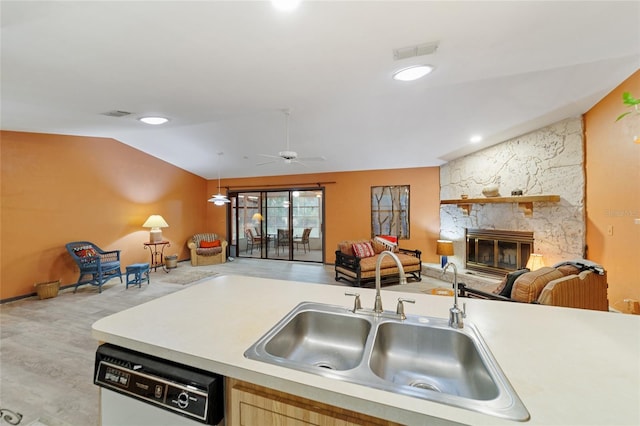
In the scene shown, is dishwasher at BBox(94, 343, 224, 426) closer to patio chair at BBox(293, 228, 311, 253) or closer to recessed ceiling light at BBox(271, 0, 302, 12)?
recessed ceiling light at BBox(271, 0, 302, 12)

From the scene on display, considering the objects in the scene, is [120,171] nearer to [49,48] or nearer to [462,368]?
[49,48]

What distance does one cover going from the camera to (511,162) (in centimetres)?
432

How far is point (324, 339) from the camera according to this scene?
1.31 m

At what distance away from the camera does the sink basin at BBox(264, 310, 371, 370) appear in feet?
3.97

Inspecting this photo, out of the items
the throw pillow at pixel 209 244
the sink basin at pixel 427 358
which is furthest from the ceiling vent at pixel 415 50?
the throw pillow at pixel 209 244

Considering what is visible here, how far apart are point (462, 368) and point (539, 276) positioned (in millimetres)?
1968

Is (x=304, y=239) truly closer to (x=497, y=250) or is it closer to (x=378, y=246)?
(x=378, y=246)

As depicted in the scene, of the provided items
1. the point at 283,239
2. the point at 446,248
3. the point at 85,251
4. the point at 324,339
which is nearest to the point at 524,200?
the point at 446,248

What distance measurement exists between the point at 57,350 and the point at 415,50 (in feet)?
14.9

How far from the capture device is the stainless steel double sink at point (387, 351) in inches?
33.6

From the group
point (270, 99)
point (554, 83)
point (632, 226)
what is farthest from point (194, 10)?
point (632, 226)

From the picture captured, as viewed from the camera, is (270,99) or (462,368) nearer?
(462,368)

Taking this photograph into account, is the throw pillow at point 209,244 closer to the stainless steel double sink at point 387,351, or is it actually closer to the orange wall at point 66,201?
the orange wall at point 66,201

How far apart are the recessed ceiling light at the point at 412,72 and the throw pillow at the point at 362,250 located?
3.53 m
